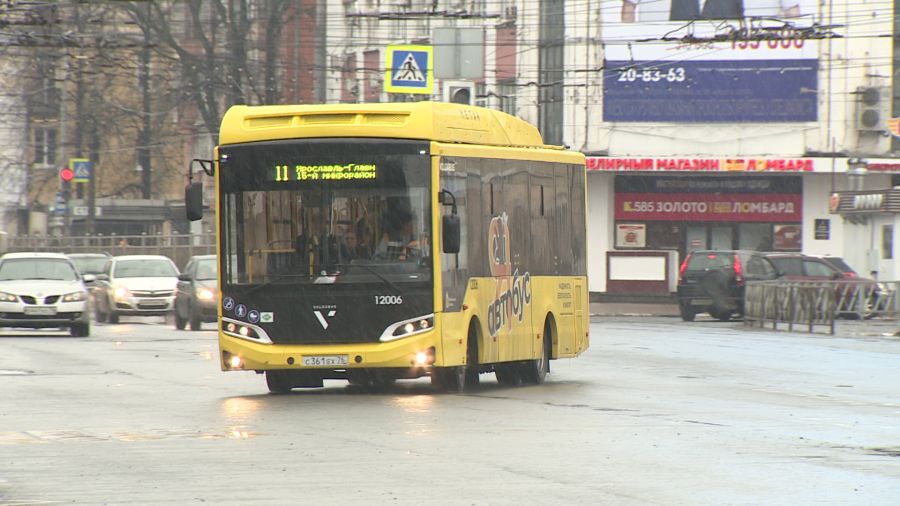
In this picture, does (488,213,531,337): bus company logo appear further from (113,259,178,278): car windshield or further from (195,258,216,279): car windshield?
(113,259,178,278): car windshield

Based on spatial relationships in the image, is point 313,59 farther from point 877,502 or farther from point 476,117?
point 877,502

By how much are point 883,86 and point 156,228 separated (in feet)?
152

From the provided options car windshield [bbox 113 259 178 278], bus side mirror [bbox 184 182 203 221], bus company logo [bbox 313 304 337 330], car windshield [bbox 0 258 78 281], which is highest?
bus side mirror [bbox 184 182 203 221]

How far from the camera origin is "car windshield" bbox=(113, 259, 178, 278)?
43.3 metres

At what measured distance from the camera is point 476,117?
19.4m

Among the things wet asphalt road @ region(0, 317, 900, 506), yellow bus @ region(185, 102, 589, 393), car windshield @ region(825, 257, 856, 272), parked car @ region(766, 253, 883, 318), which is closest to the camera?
wet asphalt road @ region(0, 317, 900, 506)

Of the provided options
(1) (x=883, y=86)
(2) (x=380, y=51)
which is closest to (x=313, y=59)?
(2) (x=380, y=51)

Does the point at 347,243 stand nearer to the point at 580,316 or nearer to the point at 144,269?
the point at 580,316

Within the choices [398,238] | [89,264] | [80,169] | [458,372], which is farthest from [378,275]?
[80,169]

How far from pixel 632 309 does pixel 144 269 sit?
13.8 metres

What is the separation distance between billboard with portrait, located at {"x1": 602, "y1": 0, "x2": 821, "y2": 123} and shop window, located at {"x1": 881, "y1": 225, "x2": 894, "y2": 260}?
6.29m

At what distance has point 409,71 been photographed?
38125 mm

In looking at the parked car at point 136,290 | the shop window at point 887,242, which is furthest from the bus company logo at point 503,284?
the shop window at point 887,242

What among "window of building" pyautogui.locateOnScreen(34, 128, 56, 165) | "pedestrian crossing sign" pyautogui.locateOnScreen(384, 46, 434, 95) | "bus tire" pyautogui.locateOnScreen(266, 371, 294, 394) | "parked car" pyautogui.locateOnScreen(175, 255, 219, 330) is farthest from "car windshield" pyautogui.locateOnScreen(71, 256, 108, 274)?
"window of building" pyautogui.locateOnScreen(34, 128, 56, 165)
